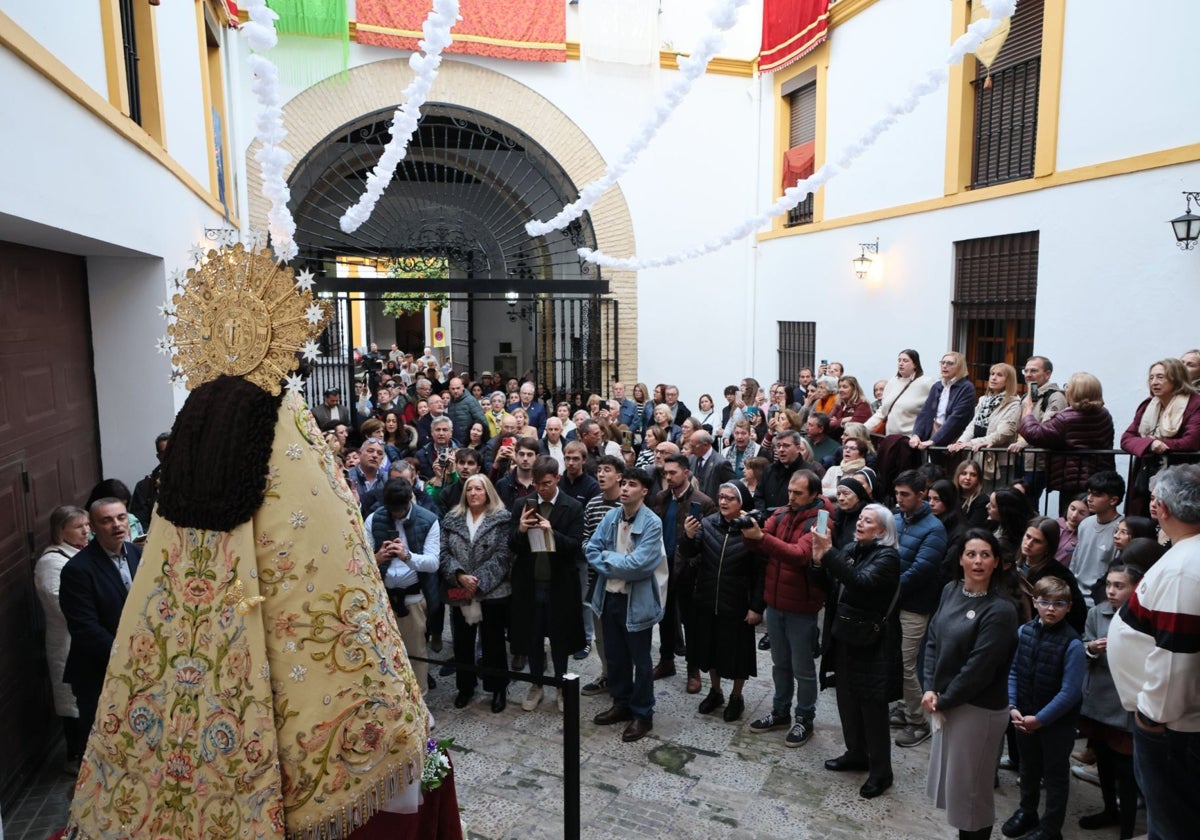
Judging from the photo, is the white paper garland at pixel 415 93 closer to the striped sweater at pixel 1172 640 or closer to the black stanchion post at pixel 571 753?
the black stanchion post at pixel 571 753

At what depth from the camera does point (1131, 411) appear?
732cm

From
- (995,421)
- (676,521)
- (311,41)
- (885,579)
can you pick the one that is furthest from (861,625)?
(311,41)

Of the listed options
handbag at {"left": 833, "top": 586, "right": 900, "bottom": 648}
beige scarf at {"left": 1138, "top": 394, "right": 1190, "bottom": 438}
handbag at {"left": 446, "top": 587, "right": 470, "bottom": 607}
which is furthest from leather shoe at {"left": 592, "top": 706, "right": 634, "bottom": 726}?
beige scarf at {"left": 1138, "top": 394, "right": 1190, "bottom": 438}

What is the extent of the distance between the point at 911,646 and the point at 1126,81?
5.95 meters

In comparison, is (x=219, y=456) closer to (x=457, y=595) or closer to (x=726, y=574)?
(x=457, y=595)

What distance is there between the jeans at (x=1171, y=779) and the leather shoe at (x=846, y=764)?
5.09 feet

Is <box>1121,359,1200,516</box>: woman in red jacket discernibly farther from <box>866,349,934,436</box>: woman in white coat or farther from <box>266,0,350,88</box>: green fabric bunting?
<box>266,0,350,88</box>: green fabric bunting

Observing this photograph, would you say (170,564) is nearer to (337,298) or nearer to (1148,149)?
(1148,149)

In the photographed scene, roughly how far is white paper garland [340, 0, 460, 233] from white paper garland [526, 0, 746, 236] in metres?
2.17

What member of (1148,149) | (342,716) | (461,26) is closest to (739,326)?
(461,26)

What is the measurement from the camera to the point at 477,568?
5.20 meters

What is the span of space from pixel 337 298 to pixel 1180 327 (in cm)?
956

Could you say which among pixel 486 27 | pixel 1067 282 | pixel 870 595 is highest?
pixel 486 27

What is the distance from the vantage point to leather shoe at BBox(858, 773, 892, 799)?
13.6ft
